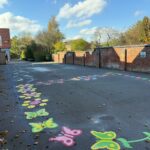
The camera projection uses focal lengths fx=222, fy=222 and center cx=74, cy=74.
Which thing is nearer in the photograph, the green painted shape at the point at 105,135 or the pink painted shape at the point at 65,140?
the pink painted shape at the point at 65,140

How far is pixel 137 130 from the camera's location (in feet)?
13.7

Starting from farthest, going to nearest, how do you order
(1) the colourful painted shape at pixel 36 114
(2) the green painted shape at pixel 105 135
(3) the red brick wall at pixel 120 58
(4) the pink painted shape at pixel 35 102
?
(3) the red brick wall at pixel 120 58, (4) the pink painted shape at pixel 35 102, (1) the colourful painted shape at pixel 36 114, (2) the green painted shape at pixel 105 135

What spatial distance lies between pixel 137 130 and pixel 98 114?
1232mm

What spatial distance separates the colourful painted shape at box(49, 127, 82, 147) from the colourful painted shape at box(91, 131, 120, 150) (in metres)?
0.33

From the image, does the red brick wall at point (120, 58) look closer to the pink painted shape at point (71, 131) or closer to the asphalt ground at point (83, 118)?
the asphalt ground at point (83, 118)

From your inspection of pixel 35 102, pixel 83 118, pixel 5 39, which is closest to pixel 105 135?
pixel 83 118

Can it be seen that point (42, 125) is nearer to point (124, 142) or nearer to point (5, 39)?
point (124, 142)

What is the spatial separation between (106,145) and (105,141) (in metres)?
0.14

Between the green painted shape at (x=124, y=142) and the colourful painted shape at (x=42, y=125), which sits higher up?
the colourful painted shape at (x=42, y=125)

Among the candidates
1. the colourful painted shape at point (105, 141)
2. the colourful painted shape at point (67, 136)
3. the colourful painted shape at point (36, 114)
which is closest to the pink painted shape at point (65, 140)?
the colourful painted shape at point (67, 136)

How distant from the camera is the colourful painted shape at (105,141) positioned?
349cm

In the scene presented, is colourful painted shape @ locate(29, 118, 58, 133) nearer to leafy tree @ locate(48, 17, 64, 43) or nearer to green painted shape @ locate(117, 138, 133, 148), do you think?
green painted shape @ locate(117, 138, 133, 148)

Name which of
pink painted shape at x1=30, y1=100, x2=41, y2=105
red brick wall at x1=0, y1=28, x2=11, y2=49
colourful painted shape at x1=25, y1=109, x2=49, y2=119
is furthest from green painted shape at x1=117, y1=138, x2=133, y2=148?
red brick wall at x1=0, y1=28, x2=11, y2=49

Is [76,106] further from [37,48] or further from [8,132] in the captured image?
[37,48]
